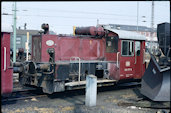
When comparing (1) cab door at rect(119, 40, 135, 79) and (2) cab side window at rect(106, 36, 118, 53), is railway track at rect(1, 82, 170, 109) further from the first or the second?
(2) cab side window at rect(106, 36, 118, 53)

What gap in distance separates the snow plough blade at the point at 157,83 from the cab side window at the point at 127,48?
2.40 m

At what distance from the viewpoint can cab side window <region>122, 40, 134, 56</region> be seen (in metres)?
9.79

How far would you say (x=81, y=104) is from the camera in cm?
732

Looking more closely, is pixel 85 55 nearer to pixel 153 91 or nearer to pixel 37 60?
pixel 37 60

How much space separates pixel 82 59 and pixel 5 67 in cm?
404

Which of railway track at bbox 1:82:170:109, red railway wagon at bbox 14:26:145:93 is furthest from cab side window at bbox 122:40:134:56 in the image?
railway track at bbox 1:82:170:109

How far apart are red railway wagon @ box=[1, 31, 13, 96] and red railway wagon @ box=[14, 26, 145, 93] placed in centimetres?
146

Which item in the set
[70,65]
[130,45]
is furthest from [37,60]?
[130,45]

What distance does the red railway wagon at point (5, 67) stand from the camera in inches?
248

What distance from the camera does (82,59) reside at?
378 inches

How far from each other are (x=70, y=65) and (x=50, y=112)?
8.83 ft

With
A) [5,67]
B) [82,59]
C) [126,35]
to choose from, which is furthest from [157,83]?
[5,67]

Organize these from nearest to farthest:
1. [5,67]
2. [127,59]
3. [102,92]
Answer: [5,67], [102,92], [127,59]

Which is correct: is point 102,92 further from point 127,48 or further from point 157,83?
point 157,83
